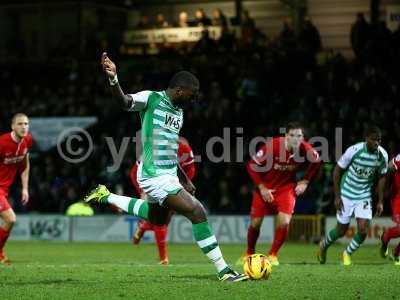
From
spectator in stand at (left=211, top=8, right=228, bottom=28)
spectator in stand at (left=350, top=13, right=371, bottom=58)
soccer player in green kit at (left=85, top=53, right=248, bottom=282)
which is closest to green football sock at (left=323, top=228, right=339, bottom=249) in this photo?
soccer player in green kit at (left=85, top=53, right=248, bottom=282)

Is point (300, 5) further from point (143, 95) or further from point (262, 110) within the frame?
point (143, 95)

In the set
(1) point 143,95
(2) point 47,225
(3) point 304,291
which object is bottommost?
(2) point 47,225

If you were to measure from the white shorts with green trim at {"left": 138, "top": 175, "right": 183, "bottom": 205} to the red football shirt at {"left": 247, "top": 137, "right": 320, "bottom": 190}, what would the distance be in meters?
4.45

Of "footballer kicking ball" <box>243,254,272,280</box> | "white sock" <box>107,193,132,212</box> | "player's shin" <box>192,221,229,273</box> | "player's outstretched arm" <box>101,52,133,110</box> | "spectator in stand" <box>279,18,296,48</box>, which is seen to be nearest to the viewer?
"player's outstretched arm" <box>101,52,133,110</box>

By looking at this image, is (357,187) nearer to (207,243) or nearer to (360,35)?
(207,243)

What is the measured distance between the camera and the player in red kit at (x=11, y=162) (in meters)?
15.8

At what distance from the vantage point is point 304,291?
10023 mm

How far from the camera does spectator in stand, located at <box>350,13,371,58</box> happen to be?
86.8ft

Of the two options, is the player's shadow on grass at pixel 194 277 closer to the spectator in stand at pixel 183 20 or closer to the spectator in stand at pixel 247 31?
the spectator in stand at pixel 247 31

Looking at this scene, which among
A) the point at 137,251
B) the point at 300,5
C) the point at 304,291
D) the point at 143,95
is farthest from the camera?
the point at 300,5

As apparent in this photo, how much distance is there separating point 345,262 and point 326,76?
1259 centimetres

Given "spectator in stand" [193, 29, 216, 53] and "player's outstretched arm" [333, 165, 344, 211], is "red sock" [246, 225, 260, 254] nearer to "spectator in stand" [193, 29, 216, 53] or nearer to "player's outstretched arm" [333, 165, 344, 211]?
"player's outstretched arm" [333, 165, 344, 211]

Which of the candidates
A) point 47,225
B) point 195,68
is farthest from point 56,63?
point 47,225

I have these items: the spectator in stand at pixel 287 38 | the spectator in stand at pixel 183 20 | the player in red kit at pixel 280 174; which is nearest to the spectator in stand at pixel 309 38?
the spectator in stand at pixel 287 38
